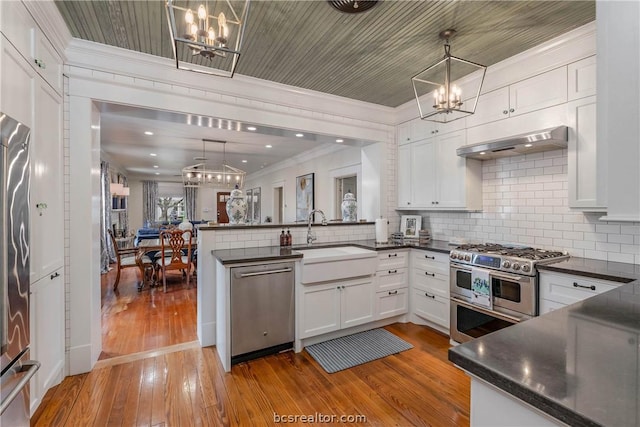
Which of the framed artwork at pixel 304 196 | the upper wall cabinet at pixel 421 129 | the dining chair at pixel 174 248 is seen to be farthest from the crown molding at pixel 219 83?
the framed artwork at pixel 304 196

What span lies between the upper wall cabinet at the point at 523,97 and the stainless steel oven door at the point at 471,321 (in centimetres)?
184

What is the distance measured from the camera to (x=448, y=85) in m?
2.14

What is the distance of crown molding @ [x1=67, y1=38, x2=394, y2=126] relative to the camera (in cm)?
247

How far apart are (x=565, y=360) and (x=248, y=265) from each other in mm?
2200

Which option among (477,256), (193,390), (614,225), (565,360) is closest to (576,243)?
(614,225)

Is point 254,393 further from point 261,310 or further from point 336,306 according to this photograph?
point 336,306

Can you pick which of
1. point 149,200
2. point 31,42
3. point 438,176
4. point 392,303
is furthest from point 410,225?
point 149,200

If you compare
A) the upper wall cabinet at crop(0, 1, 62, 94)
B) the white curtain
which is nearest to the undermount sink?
the upper wall cabinet at crop(0, 1, 62, 94)

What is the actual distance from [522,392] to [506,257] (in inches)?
82.6

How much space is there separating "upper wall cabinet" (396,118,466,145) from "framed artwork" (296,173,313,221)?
9.19 feet

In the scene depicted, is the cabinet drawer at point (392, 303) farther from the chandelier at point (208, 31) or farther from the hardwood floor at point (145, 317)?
the chandelier at point (208, 31)

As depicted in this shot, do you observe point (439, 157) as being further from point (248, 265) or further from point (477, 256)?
point (248, 265)

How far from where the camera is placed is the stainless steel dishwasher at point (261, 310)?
2523 mm

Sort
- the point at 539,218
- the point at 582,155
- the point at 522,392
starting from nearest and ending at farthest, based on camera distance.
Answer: the point at 522,392 < the point at 582,155 < the point at 539,218
